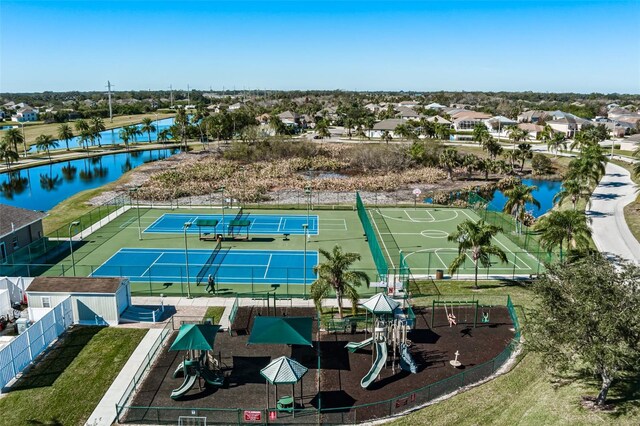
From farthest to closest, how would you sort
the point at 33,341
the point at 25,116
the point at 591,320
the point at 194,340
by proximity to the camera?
1. the point at 25,116
2. the point at 33,341
3. the point at 194,340
4. the point at 591,320

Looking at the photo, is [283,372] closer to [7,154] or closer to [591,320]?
[591,320]

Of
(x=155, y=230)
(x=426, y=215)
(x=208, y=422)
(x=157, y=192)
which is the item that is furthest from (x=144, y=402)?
(x=157, y=192)

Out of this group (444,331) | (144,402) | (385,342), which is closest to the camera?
(144,402)

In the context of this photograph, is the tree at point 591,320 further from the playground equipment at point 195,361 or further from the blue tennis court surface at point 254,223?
the blue tennis court surface at point 254,223

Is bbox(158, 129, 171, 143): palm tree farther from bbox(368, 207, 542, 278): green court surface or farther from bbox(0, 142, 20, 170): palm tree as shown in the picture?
bbox(368, 207, 542, 278): green court surface

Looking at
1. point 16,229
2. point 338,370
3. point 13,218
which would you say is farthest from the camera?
point 13,218

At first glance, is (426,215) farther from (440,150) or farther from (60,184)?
(60,184)

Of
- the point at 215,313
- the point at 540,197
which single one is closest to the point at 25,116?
the point at 540,197
